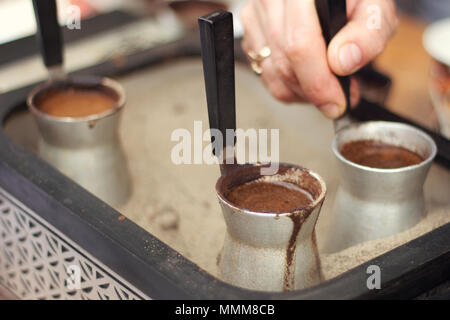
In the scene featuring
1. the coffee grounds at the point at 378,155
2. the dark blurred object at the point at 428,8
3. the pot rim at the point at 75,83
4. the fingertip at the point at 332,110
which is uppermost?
the pot rim at the point at 75,83

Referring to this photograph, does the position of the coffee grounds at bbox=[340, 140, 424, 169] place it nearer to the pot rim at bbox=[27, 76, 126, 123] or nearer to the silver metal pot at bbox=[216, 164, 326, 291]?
the silver metal pot at bbox=[216, 164, 326, 291]

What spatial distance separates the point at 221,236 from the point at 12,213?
0.21m

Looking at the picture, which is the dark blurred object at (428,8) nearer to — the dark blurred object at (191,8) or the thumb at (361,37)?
the dark blurred object at (191,8)

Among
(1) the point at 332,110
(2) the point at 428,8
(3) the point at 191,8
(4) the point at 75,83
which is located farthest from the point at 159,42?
(2) the point at 428,8

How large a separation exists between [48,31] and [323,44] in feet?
1.00

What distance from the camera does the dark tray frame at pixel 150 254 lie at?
0.38 meters

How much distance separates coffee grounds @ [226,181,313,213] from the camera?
44cm

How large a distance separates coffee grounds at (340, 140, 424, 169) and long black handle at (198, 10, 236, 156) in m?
0.15

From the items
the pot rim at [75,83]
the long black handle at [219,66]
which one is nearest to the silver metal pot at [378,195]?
the long black handle at [219,66]

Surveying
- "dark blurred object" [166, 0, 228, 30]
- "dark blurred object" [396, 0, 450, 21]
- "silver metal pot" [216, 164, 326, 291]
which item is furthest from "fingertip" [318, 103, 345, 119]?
"dark blurred object" [396, 0, 450, 21]

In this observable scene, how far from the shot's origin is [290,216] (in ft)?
1.28

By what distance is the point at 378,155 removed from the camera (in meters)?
0.54

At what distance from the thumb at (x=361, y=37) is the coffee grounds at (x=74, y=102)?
0.25 meters

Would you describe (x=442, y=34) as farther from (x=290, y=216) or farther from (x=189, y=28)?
(x=290, y=216)
